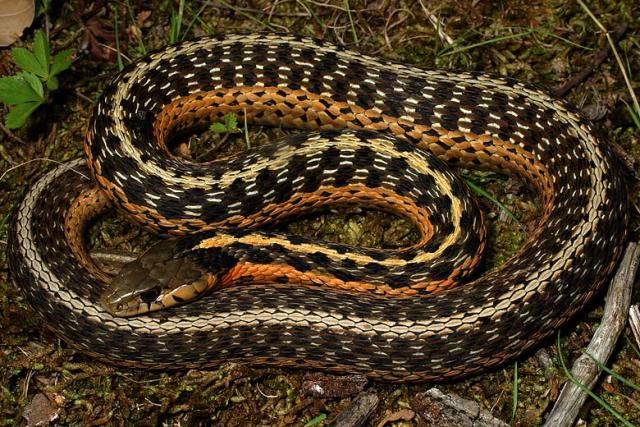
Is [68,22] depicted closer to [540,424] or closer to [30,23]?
[30,23]

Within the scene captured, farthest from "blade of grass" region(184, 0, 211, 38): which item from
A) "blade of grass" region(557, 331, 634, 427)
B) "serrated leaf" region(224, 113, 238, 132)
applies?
"blade of grass" region(557, 331, 634, 427)

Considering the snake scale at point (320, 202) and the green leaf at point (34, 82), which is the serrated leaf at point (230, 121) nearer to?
the snake scale at point (320, 202)

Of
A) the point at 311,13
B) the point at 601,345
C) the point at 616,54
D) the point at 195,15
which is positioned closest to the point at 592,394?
the point at 601,345

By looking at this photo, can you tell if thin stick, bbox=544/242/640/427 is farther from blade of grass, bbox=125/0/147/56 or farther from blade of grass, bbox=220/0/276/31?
blade of grass, bbox=125/0/147/56

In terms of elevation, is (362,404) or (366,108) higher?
(366,108)

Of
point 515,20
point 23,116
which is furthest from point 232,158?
point 515,20

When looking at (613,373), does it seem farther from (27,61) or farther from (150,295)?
(27,61)
